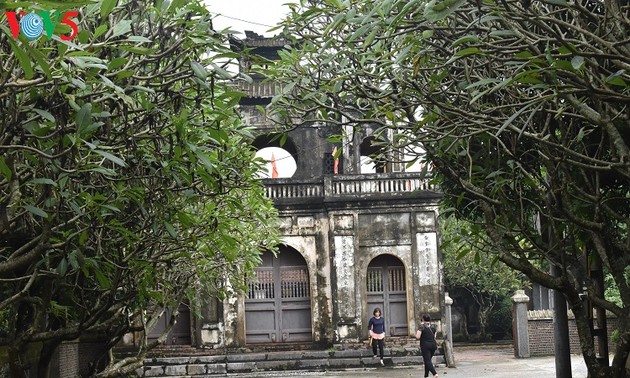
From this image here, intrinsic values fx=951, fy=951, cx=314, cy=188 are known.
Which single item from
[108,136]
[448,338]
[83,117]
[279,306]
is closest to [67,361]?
[279,306]

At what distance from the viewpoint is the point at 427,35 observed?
6344mm

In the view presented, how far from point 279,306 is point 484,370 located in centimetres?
732

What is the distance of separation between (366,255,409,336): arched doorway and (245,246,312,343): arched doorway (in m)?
1.91

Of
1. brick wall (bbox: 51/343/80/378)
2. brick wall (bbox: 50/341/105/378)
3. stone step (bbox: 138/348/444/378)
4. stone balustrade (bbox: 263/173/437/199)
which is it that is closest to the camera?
brick wall (bbox: 50/341/105/378)

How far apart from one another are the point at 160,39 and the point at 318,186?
68.8ft

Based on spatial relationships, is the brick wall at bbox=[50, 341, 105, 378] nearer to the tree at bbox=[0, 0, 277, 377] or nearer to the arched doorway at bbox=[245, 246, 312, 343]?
the tree at bbox=[0, 0, 277, 377]

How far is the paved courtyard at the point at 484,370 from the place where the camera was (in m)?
20.8

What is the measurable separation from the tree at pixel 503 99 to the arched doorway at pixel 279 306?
725 inches

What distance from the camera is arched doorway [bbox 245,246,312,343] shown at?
27.7 m

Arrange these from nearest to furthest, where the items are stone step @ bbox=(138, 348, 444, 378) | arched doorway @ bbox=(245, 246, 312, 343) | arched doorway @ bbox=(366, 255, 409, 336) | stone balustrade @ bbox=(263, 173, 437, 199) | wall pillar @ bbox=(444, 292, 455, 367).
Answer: stone step @ bbox=(138, 348, 444, 378), wall pillar @ bbox=(444, 292, 455, 367), stone balustrade @ bbox=(263, 173, 437, 199), arched doorway @ bbox=(366, 255, 409, 336), arched doorway @ bbox=(245, 246, 312, 343)

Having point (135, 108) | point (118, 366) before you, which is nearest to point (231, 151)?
point (135, 108)

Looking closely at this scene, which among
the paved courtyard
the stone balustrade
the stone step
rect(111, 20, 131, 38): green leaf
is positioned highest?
the stone balustrade

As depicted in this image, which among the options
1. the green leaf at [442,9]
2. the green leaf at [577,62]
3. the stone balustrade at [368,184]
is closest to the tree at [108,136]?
the green leaf at [442,9]
